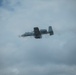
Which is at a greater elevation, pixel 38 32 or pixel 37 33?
pixel 38 32

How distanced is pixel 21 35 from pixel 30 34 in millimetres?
8401

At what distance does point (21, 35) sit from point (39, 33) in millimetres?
19987

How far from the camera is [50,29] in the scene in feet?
652

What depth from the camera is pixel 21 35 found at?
199875 millimetres

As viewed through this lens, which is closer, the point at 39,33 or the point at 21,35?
the point at 39,33

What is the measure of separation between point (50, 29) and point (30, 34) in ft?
46.1

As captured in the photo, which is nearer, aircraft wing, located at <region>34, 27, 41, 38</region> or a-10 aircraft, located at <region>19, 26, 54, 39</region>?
aircraft wing, located at <region>34, 27, 41, 38</region>

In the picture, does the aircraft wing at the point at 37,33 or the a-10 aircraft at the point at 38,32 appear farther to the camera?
the a-10 aircraft at the point at 38,32

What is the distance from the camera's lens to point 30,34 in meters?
194

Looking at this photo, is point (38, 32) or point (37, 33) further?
point (37, 33)

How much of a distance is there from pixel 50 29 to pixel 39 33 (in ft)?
56.0

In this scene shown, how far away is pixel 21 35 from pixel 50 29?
1917 cm

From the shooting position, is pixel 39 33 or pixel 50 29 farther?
pixel 50 29
